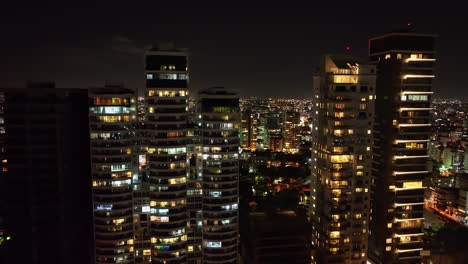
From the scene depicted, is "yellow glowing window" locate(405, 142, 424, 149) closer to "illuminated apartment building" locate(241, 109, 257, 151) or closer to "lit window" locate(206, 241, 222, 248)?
"lit window" locate(206, 241, 222, 248)

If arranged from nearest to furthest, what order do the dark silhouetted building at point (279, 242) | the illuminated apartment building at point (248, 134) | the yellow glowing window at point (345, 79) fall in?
the yellow glowing window at point (345, 79), the dark silhouetted building at point (279, 242), the illuminated apartment building at point (248, 134)

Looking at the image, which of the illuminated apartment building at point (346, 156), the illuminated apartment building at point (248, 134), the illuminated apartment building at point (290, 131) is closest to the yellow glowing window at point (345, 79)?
the illuminated apartment building at point (346, 156)

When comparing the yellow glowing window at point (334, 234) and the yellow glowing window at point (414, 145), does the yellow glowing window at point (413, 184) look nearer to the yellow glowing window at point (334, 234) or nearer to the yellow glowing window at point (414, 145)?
the yellow glowing window at point (414, 145)

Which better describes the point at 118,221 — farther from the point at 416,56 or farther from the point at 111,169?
the point at 416,56

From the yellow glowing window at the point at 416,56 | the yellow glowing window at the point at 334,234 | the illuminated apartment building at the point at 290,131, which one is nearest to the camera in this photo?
the yellow glowing window at the point at 334,234

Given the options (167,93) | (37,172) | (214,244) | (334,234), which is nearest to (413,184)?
(334,234)

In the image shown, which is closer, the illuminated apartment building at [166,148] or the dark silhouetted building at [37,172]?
the dark silhouetted building at [37,172]

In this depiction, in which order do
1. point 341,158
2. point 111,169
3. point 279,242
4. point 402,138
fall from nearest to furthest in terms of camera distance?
point 111,169
point 341,158
point 279,242
point 402,138

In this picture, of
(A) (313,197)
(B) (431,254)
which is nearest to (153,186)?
(A) (313,197)
